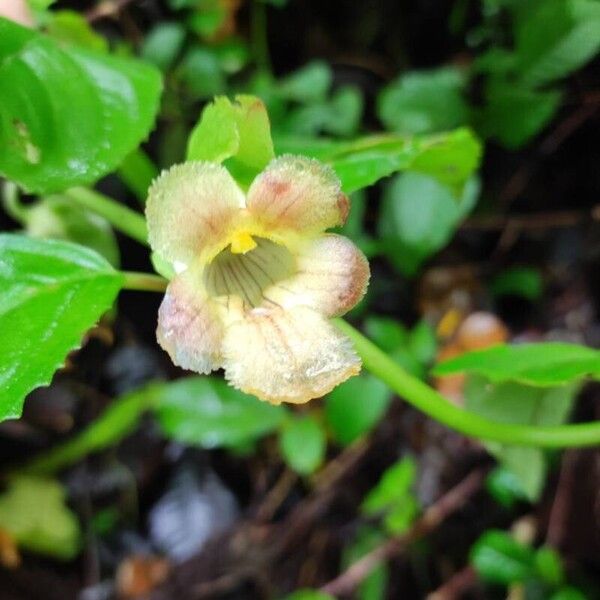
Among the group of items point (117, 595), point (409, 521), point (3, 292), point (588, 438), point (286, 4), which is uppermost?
point (3, 292)

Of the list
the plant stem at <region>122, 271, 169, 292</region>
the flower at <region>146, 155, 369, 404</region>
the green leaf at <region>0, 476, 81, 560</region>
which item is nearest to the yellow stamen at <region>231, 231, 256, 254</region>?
the flower at <region>146, 155, 369, 404</region>

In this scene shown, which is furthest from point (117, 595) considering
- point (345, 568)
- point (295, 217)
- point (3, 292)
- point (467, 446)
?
point (295, 217)

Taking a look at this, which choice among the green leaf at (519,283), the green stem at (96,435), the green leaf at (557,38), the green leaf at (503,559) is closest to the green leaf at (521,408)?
the green leaf at (503,559)

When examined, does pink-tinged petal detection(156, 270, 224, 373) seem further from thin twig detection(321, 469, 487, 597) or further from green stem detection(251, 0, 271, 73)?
green stem detection(251, 0, 271, 73)

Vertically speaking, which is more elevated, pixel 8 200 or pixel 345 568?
pixel 8 200

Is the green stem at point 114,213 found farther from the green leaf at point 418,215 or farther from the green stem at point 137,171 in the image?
the green leaf at point 418,215

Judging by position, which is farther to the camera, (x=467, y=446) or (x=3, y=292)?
(x=467, y=446)

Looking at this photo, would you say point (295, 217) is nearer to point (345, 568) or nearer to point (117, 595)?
point (345, 568)

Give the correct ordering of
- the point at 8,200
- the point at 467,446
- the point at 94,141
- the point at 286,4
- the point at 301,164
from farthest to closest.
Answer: the point at 286,4 < the point at 467,446 < the point at 8,200 < the point at 94,141 < the point at 301,164
